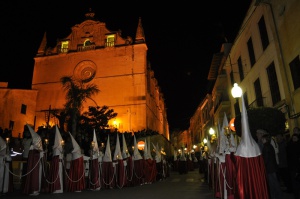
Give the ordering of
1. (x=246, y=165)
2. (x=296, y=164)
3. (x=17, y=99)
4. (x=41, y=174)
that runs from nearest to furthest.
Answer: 1. (x=246, y=165)
2. (x=296, y=164)
3. (x=41, y=174)
4. (x=17, y=99)

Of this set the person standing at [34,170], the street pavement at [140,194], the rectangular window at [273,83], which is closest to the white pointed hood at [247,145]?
the street pavement at [140,194]

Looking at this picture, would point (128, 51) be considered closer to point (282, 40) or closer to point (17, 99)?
point (17, 99)

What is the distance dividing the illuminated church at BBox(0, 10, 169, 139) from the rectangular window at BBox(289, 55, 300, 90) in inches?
1008

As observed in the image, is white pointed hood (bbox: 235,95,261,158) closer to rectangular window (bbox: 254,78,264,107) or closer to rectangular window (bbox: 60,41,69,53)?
rectangular window (bbox: 254,78,264,107)

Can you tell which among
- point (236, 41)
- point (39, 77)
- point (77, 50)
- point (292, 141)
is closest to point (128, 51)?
point (77, 50)

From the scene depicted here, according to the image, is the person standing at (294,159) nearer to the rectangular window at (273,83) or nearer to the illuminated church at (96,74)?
the rectangular window at (273,83)

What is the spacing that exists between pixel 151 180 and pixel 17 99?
28496mm

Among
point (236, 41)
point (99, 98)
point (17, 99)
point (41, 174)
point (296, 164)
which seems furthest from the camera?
point (99, 98)

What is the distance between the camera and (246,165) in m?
5.32

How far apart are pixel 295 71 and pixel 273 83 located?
2.68 metres

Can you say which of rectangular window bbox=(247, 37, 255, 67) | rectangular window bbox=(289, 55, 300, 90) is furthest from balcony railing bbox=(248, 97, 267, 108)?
rectangular window bbox=(289, 55, 300, 90)

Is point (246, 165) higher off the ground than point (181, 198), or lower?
higher

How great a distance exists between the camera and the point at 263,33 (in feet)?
55.4

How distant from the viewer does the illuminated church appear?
125 ft
